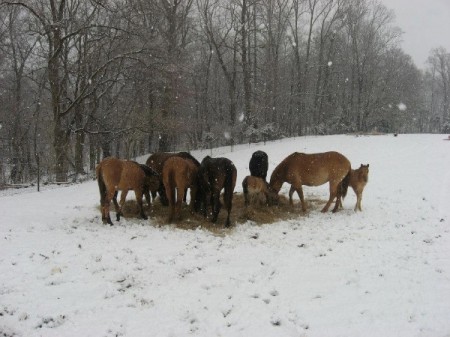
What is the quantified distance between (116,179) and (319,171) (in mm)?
4799

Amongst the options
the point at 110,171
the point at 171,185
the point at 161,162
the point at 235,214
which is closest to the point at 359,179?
the point at 235,214

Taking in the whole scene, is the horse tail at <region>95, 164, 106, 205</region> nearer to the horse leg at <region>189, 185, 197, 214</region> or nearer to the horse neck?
the horse leg at <region>189, 185, 197, 214</region>

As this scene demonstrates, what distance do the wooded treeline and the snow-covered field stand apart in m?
8.08

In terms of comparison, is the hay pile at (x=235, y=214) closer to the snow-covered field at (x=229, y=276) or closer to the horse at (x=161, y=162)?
the horse at (x=161, y=162)

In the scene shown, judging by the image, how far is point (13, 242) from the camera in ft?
21.6

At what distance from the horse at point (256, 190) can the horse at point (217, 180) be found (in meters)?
Result: 1.00

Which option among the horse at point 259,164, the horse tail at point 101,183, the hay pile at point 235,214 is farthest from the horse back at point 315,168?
the horse tail at point 101,183

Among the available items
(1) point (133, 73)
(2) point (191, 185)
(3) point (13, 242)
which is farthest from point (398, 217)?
(1) point (133, 73)

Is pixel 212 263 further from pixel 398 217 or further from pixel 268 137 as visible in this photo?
pixel 268 137

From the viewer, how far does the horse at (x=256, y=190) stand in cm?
921

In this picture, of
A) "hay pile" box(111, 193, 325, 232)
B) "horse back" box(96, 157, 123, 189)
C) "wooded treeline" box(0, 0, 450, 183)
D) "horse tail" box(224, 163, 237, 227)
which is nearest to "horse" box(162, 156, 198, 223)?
"hay pile" box(111, 193, 325, 232)

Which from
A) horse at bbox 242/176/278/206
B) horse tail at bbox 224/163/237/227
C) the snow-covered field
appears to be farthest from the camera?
horse at bbox 242/176/278/206

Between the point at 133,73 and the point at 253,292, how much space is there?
55.4 ft

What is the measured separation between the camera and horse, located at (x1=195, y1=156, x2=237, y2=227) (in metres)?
8.06
